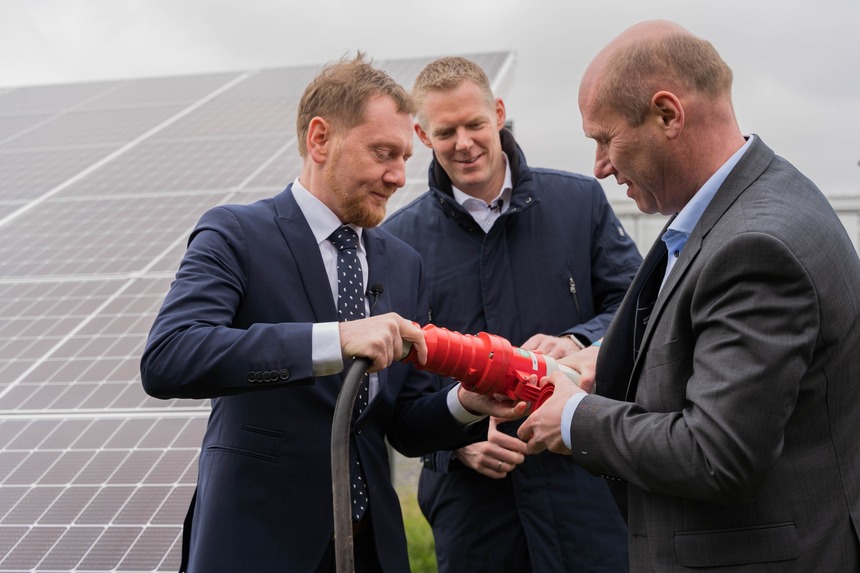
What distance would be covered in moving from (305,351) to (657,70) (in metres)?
1.19

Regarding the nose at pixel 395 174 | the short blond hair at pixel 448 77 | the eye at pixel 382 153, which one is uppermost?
the short blond hair at pixel 448 77

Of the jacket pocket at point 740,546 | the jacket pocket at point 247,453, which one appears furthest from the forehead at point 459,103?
the jacket pocket at point 740,546

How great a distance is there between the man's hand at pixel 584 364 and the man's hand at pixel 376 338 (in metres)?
0.81

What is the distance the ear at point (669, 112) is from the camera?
2.48m

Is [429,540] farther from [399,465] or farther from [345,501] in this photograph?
[345,501]

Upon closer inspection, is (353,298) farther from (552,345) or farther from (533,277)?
(533,277)

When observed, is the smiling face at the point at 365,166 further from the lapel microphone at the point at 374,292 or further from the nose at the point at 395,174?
the lapel microphone at the point at 374,292

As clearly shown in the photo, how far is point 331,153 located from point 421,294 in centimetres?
60

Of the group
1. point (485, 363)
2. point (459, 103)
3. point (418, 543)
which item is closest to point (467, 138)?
point (459, 103)

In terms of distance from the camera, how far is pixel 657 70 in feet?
8.23

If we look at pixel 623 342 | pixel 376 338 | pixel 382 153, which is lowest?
pixel 623 342

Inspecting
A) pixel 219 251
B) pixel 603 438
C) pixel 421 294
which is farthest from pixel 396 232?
pixel 603 438

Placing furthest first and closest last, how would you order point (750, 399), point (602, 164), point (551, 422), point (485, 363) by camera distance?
point (485, 363), point (602, 164), point (551, 422), point (750, 399)

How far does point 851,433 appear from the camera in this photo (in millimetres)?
2346
